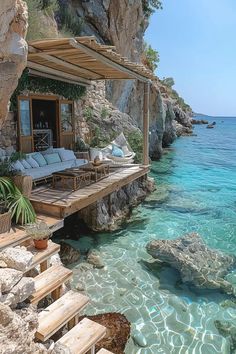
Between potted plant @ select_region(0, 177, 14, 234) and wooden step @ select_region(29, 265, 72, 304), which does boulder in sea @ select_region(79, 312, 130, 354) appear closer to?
wooden step @ select_region(29, 265, 72, 304)

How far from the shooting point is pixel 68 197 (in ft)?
23.9

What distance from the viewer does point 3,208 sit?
5648 millimetres

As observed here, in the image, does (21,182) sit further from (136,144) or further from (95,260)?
(136,144)

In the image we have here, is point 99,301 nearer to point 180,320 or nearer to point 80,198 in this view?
point 180,320

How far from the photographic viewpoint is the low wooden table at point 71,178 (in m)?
7.84

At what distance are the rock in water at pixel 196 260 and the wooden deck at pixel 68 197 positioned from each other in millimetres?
2046

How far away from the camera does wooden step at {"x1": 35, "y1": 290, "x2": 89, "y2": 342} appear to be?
364 cm

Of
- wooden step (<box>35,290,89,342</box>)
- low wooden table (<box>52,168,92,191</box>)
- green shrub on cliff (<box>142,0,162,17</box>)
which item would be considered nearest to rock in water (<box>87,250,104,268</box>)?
low wooden table (<box>52,168,92,191</box>)

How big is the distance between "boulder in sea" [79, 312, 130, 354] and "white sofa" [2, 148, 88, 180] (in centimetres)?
393

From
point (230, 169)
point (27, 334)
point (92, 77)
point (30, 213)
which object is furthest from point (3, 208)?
point (230, 169)

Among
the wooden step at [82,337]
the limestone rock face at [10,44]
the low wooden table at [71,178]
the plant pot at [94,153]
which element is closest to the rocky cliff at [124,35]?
the plant pot at [94,153]

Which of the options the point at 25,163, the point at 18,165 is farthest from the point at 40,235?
the point at 25,163

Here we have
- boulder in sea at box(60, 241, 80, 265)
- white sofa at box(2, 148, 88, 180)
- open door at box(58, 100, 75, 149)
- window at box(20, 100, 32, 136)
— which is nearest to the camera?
boulder in sea at box(60, 241, 80, 265)

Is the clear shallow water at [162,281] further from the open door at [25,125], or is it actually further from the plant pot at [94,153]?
the open door at [25,125]
